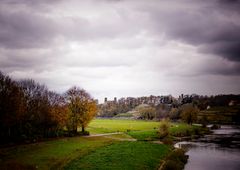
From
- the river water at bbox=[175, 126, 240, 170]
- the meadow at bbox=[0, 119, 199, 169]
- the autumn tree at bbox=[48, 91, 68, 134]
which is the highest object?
the autumn tree at bbox=[48, 91, 68, 134]

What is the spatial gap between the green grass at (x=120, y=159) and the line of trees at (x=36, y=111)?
16874 millimetres

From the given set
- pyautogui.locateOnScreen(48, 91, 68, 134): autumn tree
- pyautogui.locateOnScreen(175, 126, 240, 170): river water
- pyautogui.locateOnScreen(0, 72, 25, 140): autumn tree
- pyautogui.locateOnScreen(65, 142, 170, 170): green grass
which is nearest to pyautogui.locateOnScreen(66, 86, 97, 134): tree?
pyautogui.locateOnScreen(48, 91, 68, 134): autumn tree

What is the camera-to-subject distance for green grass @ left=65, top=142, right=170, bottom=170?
137 feet

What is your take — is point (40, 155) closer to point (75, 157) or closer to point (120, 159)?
point (75, 157)

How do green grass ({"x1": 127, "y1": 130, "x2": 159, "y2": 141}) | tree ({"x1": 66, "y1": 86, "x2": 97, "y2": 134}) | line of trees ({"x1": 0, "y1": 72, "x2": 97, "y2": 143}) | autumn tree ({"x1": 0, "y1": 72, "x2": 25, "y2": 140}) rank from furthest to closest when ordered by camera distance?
green grass ({"x1": 127, "y1": 130, "x2": 159, "y2": 141}), tree ({"x1": 66, "y1": 86, "x2": 97, "y2": 134}), line of trees ({"x1": 0, "y1": 72, "x2": 97, "y2": 143}), autumn tree ({"x1": 0, "y1": 72, "x2": 25, "y2": 140})

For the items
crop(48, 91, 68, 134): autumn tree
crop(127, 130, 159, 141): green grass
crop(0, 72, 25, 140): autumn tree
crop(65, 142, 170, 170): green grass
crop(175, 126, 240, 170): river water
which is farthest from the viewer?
crop(127, 130, 159, 141): green grass

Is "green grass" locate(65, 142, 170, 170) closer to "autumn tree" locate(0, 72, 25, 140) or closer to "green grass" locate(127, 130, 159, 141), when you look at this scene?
"autumn tree" locate(0, 72, 25, 140)

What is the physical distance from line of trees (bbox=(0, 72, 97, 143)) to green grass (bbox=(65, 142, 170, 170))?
16.9 metres

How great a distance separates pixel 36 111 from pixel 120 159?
2948 centimetres

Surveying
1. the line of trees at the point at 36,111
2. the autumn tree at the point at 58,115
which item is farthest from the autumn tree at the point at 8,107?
the autumn tree at the point at 58,115

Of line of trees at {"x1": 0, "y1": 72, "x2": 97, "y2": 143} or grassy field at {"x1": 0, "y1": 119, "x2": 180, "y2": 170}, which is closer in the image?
grassy field at {"x1": 0, "y1": 119, "x2": 180, "y2": 170}

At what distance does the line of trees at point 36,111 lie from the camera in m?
52.8

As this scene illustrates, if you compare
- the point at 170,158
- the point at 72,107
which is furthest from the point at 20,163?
the point at 72,107

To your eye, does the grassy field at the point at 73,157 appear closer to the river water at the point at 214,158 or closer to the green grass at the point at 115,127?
the river water at the point at 214,158
